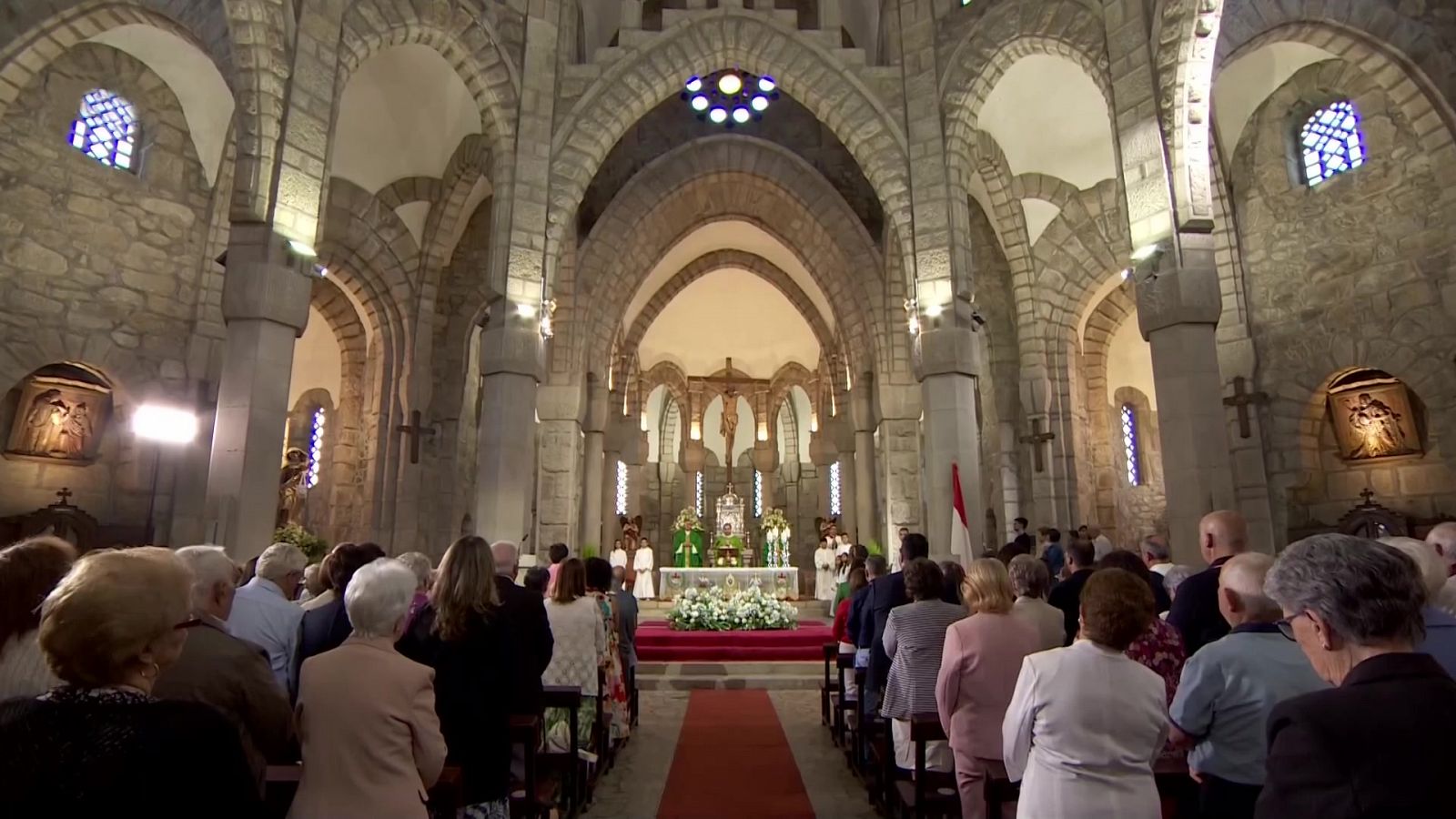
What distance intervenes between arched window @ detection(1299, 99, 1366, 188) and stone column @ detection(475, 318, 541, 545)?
41.1 ft

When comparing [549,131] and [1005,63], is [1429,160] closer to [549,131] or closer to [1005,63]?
[1005,63]

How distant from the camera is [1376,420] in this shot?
11.9 metres

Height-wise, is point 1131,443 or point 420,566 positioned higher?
point 1131,443

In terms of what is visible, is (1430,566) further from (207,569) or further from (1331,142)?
(1331,142)

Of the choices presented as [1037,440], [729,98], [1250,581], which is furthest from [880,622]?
[729,98]

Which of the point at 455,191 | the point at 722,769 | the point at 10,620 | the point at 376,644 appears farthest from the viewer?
the point at 455,191

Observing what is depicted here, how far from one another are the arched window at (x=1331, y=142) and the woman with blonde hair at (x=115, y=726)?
1568 centimetres

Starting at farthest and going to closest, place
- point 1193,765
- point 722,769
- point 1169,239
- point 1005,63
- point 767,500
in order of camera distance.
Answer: point 767,500 < point 1005,63 < point 1169,239 < point 722,769 < point 1193,765

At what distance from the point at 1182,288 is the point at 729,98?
13.0 meters

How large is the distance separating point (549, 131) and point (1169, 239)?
8837 mm

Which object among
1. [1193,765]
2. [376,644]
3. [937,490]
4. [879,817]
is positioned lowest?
[879,817]

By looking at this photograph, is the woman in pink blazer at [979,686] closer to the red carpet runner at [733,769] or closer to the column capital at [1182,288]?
the red carpet runner at [733,769]

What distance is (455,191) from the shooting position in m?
16.0

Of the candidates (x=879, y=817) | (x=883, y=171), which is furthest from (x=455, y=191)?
(x=879, y=817)
